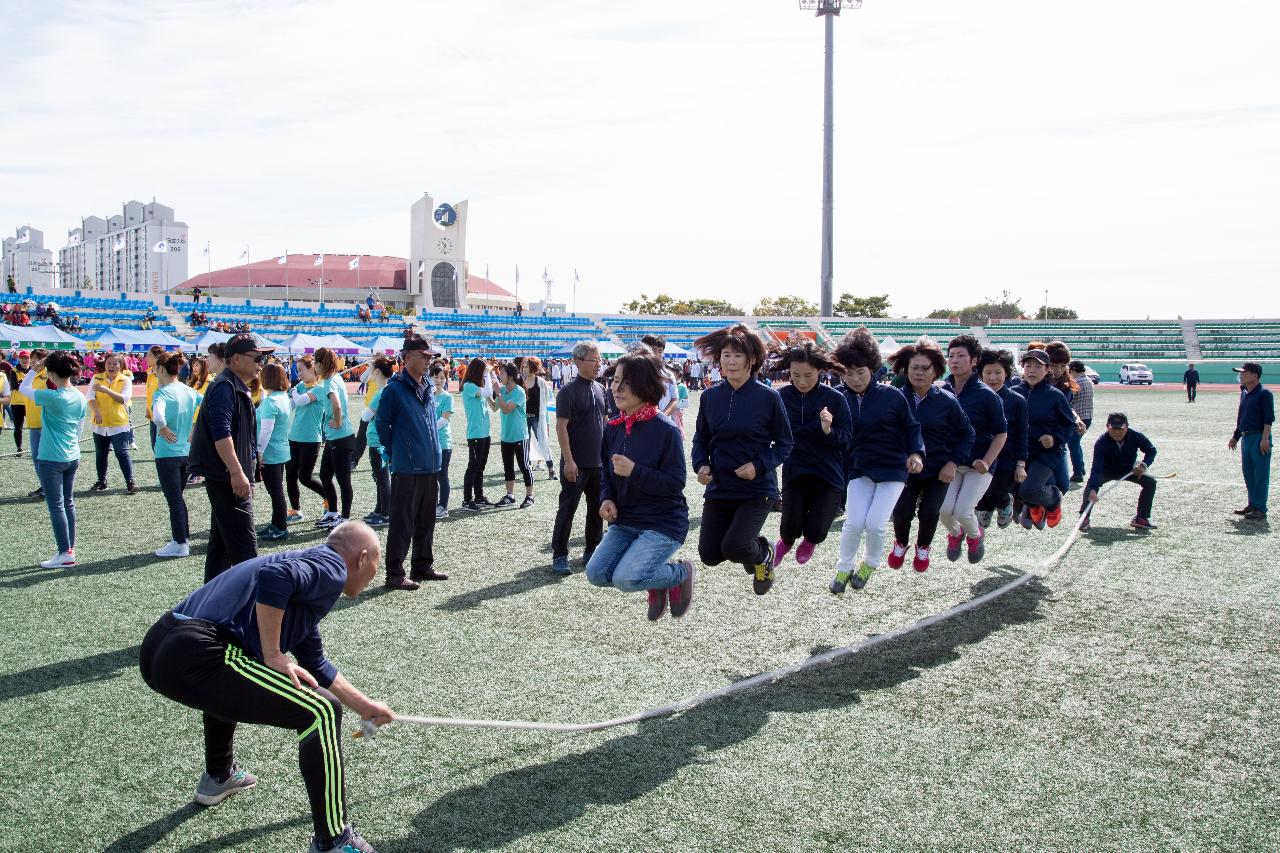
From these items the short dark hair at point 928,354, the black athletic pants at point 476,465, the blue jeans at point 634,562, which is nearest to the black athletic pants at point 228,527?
the blue jeans at point 634,562

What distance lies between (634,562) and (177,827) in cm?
258

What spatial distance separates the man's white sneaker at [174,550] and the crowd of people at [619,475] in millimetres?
19

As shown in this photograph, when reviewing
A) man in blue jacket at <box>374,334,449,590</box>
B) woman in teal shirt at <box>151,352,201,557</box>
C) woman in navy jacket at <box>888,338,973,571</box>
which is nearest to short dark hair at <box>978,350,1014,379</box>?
woman in navy jacket at <box>888,338,973,571</box>

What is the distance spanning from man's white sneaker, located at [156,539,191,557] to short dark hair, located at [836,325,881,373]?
20.3ft

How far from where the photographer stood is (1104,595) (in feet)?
24.9

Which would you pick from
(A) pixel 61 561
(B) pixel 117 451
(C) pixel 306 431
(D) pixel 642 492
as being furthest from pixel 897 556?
(B) pixel 117 451

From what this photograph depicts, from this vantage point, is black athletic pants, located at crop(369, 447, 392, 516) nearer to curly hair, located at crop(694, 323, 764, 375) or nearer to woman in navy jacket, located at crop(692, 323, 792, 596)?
woman in navy jacket, located at crop(692, 323, 792, 596)

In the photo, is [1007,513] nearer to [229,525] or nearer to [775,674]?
[775,674]

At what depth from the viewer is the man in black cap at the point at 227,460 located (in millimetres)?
6117

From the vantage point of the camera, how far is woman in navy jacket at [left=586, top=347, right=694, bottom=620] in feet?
17.9

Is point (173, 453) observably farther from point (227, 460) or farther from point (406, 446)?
point (227, 460)

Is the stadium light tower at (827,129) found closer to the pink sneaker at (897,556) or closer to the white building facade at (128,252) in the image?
the pink sneaker at (897,556)

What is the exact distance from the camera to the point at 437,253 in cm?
6931

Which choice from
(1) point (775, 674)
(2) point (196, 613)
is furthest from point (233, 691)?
(1) point (775, 674)
